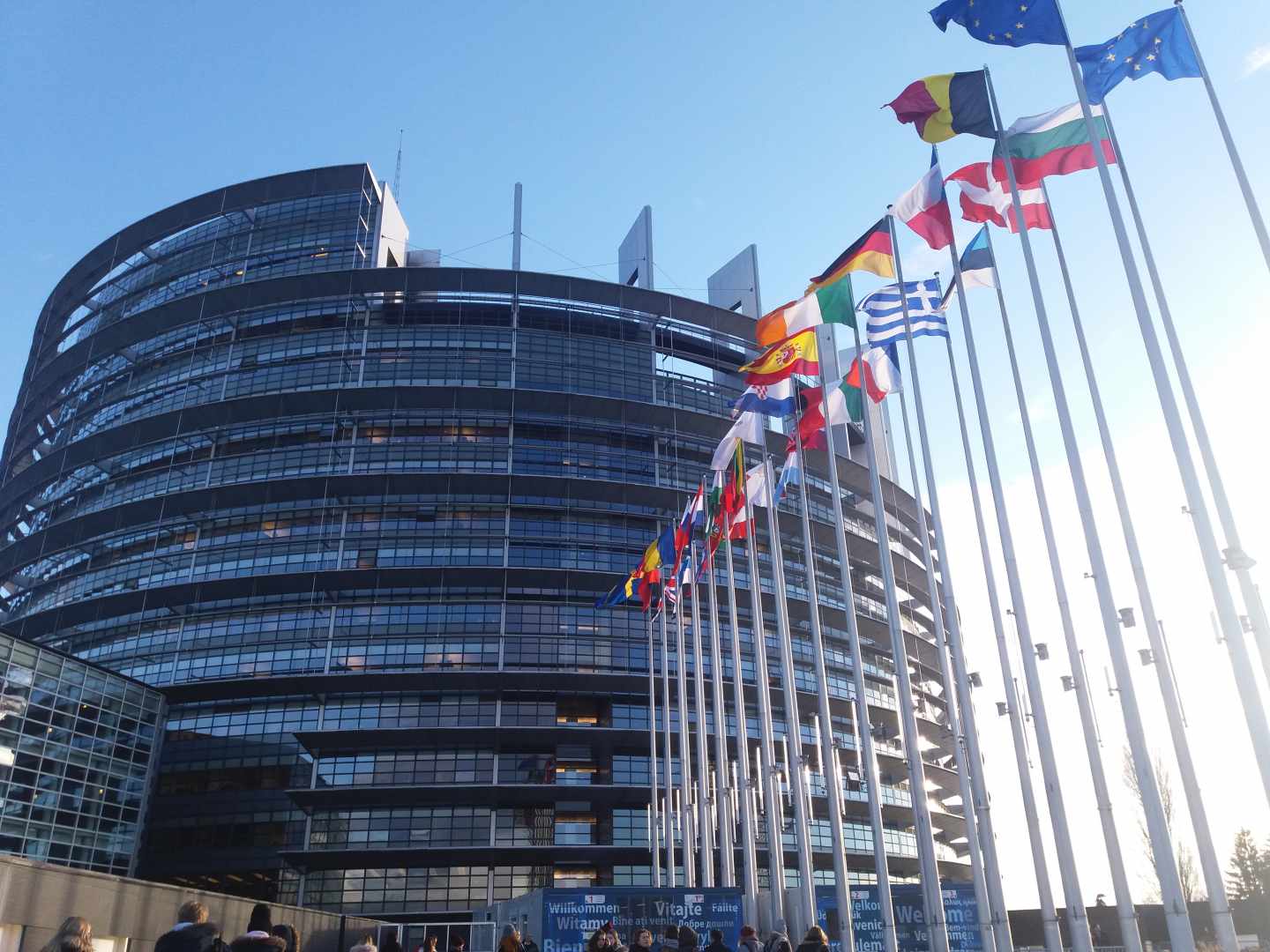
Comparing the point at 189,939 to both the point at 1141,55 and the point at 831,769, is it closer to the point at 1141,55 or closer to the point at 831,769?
the point at 1141,55

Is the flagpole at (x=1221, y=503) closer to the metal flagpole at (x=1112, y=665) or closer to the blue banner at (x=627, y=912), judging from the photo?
the metal flagpole at (x=1112, y=665)

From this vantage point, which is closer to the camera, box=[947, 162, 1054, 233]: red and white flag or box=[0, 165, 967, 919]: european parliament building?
box=[947, 162, 1054, 233]: red and white flag

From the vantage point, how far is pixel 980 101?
859 inches

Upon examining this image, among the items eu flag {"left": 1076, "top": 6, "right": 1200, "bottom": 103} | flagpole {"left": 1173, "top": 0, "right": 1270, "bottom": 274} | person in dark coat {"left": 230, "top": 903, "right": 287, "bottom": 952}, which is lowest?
person in dark coat {"left": 230, "top": 903, "right": 287, "bottom": 952}

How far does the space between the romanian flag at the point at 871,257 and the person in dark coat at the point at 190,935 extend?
22693 millimetres

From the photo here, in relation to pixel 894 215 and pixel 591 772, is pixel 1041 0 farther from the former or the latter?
pixel 591 772

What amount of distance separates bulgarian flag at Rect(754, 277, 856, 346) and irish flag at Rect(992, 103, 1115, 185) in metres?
5.88

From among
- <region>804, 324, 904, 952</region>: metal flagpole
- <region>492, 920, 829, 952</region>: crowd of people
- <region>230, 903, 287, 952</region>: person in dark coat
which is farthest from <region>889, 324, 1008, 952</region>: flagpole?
<region>230, 903, 287, 952</region>: person in dark coat

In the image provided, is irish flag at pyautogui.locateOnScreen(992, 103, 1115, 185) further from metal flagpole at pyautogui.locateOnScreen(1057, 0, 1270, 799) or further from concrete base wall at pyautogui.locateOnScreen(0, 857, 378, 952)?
concrete base wall at pyautogui.locateOnScreen(0, 857, 378, 952)

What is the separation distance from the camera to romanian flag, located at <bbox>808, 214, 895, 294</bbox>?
26.4m

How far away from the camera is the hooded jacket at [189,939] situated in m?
8.07

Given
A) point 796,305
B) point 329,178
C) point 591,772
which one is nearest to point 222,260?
point 329,178

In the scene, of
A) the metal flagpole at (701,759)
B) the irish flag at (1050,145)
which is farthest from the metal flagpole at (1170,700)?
the metal flagpole at (701,759)

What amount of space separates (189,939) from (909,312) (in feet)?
77.8
